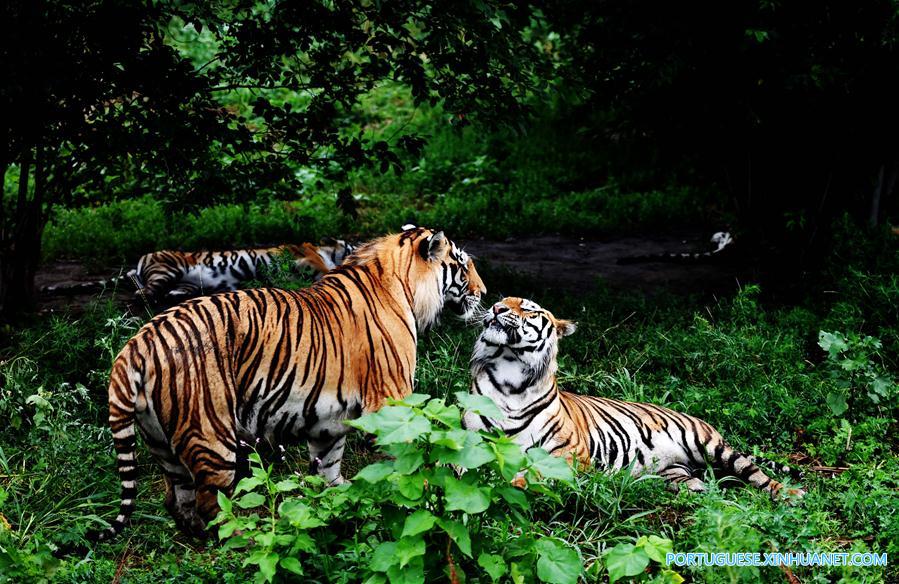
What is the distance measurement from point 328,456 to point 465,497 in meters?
1.61

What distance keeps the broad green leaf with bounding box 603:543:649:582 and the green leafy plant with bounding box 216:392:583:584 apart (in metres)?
0.14

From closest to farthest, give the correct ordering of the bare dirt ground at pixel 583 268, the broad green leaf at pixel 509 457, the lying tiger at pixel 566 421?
the broad green leaf at pixel 509 457, the lying tiger at pixel 566 421, the bare dirt ground at pixel 583 268

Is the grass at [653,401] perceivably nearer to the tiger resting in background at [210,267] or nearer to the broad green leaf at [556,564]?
the broad green leaf at [556,564]

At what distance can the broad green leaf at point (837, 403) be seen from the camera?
4.87 meters

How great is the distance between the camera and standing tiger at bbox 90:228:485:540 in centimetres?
381

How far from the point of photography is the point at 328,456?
4.45 m

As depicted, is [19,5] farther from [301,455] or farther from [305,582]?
[305,582]

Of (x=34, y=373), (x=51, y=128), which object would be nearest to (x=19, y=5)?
(x=51, y=128)

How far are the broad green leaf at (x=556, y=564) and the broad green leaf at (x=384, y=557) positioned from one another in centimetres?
51

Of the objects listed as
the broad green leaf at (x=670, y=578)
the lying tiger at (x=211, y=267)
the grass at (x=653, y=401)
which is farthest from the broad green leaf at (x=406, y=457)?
the lying tiger at (x=211, y=267)

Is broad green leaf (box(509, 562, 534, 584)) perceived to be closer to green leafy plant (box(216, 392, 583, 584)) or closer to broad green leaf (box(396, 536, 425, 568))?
green leafy plant (box(216, 392, 583, 584))

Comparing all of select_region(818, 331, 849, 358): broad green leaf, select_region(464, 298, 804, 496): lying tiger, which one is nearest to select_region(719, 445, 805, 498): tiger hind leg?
select_region(464, 298, 804, 496): lying tiger

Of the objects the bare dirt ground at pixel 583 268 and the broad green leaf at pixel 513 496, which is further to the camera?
the bare dirt ground at pixel 583 268

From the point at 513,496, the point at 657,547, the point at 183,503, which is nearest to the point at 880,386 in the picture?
the point at 657,547
